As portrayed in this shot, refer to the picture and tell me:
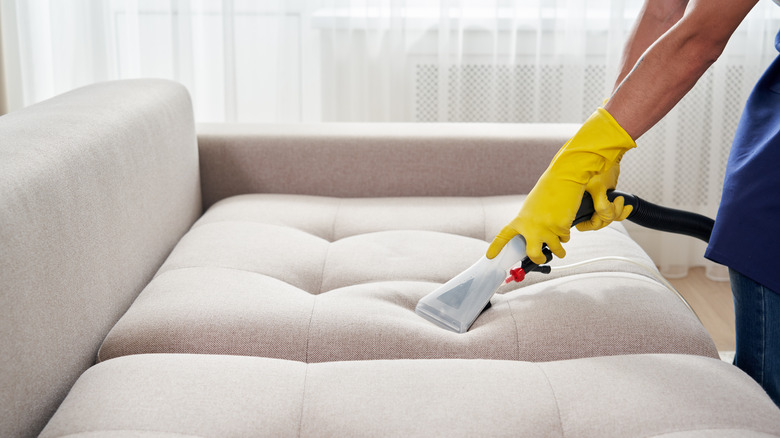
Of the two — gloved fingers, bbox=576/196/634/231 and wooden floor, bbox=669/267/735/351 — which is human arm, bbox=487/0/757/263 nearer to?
gloved fingers, bbox=576/196/634/231

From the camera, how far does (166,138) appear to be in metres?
1.59

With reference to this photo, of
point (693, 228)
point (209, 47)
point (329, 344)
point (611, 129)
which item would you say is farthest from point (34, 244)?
point (209, 47)

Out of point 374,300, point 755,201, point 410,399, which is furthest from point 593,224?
point 410,399

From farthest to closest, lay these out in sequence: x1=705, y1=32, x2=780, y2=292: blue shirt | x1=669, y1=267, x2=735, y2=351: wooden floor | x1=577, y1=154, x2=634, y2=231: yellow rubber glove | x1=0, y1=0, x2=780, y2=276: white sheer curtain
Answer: x1=0, y1=0, x2=780, y2=276: white sheer curtain, x1=669, y1=267, x2=735, y2=351: wooden floor, x1=577, y1=154, x2=634, y2=231: yellow rubber glove, x1=705, y1=32, x2=780, y2=292: blue shirt

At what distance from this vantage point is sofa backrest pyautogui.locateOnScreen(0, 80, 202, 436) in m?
0.93

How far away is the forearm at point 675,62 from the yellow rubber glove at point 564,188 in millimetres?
37

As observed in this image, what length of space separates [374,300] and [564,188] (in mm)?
368

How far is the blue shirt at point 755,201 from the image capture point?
1.02 metres

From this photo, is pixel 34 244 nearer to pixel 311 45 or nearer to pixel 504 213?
pixel 504 213

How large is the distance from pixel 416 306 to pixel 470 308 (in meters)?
0.10

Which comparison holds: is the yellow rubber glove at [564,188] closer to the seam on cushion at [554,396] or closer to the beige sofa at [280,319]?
the beige sofa at [280,319]

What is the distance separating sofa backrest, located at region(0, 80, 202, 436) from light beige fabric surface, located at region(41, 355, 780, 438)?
68 mm

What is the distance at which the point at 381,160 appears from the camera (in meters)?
1.89

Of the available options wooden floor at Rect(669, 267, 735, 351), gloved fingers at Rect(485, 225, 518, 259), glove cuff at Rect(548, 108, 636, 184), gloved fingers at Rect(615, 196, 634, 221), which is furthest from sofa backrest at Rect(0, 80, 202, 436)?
wooden floor at Rect(669, 267, 735, 351)
